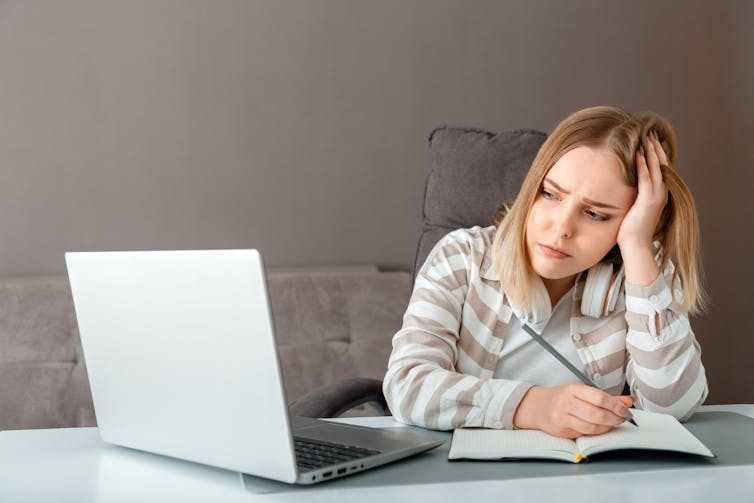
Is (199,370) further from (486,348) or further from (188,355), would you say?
(486,348)

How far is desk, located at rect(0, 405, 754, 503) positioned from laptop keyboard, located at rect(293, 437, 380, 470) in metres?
0.02

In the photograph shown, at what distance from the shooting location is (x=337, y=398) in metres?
1.52

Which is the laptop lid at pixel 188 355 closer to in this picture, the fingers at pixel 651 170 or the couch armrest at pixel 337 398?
the couch armrest at pixel 337 398

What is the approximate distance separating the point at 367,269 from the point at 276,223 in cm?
29

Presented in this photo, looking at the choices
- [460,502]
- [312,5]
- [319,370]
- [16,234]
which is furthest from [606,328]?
[16,234]

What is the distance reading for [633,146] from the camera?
136 cm

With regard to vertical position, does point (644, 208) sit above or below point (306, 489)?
above

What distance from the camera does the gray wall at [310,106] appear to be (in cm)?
250

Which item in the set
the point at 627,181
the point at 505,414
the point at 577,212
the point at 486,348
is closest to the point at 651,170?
the point at 627,181

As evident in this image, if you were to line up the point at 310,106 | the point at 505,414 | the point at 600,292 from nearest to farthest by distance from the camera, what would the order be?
the point at 505,414 → the point at 600,292 → the point at 310,106

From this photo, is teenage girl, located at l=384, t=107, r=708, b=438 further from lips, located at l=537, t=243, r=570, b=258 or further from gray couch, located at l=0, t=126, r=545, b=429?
gray couch, located at l=0, t=126, r=545, b=429

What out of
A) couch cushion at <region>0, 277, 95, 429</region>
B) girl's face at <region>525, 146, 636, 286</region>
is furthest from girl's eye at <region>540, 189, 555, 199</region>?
couch cushion at <region>0, 277, 95, 429</region>

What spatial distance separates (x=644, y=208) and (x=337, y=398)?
1.87ft

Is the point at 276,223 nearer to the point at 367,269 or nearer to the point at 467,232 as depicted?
the point at 367,269
